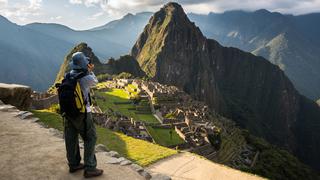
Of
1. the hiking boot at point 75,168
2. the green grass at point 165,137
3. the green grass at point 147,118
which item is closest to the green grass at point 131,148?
the hiking boot at point 75,168

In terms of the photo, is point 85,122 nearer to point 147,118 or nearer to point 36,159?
point 36,159

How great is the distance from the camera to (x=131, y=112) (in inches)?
2014

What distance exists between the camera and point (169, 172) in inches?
433

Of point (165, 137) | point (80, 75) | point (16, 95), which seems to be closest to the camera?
point (80, 75)

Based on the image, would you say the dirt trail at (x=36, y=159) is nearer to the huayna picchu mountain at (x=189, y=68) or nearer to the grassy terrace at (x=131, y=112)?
the grassy terrace at (x=131, y=112)

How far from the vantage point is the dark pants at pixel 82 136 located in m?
7.50

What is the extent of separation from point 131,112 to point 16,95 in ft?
118

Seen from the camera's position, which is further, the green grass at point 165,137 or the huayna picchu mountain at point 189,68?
the huayna picchu mountain at point 189,68

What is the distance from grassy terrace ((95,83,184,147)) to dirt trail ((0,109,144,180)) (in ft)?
75.4

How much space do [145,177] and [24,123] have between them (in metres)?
5.06

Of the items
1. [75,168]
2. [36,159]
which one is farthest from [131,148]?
[75,168]

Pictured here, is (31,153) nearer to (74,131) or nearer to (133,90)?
(74,131)

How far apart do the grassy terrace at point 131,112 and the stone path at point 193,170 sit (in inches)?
814

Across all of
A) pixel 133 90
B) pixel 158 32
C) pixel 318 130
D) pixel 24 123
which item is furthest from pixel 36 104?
pixel 318 130
